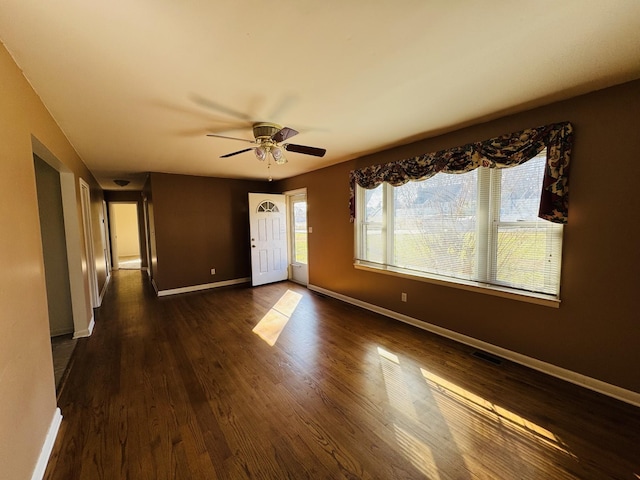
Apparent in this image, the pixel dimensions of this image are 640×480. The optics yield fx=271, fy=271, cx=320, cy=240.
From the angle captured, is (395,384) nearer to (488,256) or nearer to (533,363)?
(533,363)

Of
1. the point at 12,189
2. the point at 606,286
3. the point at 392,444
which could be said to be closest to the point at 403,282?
the point at 606,286

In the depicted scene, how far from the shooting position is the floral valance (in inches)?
85.3

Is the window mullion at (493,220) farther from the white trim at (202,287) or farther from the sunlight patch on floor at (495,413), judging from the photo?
the white trim at (202,287)

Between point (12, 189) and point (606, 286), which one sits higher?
point (12, 189)

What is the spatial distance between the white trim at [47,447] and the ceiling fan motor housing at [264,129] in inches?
101

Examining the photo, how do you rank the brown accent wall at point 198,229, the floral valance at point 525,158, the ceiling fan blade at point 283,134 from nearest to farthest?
the floral valance at point 525,158
the ceiling fan blade at point 283,134
the brown accent wall at point 198,229

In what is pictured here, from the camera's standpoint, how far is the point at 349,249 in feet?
14.0

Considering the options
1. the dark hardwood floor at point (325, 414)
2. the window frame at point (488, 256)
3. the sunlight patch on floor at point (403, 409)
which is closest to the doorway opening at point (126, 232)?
the dark hardwood floor at point (325, 414)

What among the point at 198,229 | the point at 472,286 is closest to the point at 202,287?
the point at 198,229

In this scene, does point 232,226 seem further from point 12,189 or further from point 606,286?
point 606,286

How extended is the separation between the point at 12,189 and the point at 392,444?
2.53 m

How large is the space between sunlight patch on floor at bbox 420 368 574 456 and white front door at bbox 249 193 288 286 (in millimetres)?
3947

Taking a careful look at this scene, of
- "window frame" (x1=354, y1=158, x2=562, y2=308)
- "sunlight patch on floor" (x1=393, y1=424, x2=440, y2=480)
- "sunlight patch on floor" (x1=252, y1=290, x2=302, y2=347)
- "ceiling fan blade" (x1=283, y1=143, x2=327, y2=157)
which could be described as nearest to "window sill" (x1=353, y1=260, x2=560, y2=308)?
"window frame" (x1=354, y1=158, x2=562, y2=308)

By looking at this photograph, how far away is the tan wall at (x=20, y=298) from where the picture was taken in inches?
48.2
